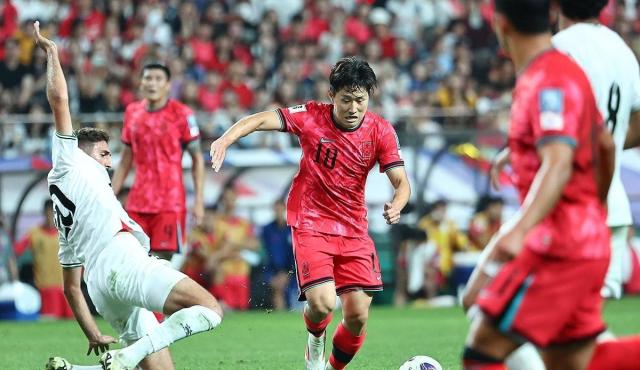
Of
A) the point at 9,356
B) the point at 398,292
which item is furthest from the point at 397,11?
the point at 9,356

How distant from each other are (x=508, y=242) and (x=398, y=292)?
13490 mm

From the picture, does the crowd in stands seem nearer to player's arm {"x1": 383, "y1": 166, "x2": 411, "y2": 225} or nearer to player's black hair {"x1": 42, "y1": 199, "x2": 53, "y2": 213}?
player's black hair {"x1": 42, "y1": 199, "x2": 53, "y2": 213}

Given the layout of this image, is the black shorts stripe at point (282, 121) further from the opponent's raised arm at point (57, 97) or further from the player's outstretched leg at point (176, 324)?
the player's outstretched leg at point (176, 324)

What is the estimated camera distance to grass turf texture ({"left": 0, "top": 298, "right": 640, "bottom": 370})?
399 inches

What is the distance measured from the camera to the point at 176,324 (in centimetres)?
675

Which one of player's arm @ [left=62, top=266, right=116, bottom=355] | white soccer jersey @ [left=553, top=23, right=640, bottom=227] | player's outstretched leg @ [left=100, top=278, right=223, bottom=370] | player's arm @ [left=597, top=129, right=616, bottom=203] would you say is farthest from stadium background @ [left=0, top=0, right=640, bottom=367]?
player's arm @ [left=597, top=129, right=616, bottom=203]

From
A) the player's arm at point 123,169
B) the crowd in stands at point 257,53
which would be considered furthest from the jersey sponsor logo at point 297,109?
the crowd in stands at point 257,53

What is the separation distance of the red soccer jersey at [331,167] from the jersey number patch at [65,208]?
190cm

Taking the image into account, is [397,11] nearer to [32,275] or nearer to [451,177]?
[451,177]

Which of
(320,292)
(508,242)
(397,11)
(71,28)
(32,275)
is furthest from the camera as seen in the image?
(397,11)

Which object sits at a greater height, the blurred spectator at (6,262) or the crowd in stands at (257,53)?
the crowd in stands at (257,53)

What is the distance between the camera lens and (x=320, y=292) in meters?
8.40

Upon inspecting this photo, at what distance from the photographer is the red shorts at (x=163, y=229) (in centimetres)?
1158

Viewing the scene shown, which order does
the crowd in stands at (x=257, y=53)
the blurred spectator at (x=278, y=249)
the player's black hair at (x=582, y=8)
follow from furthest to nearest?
the crowd in stands at (x=257, y=53)
the blurred spectator at (x=278, y=249)
the player's black hair at (x=582, y=8)
